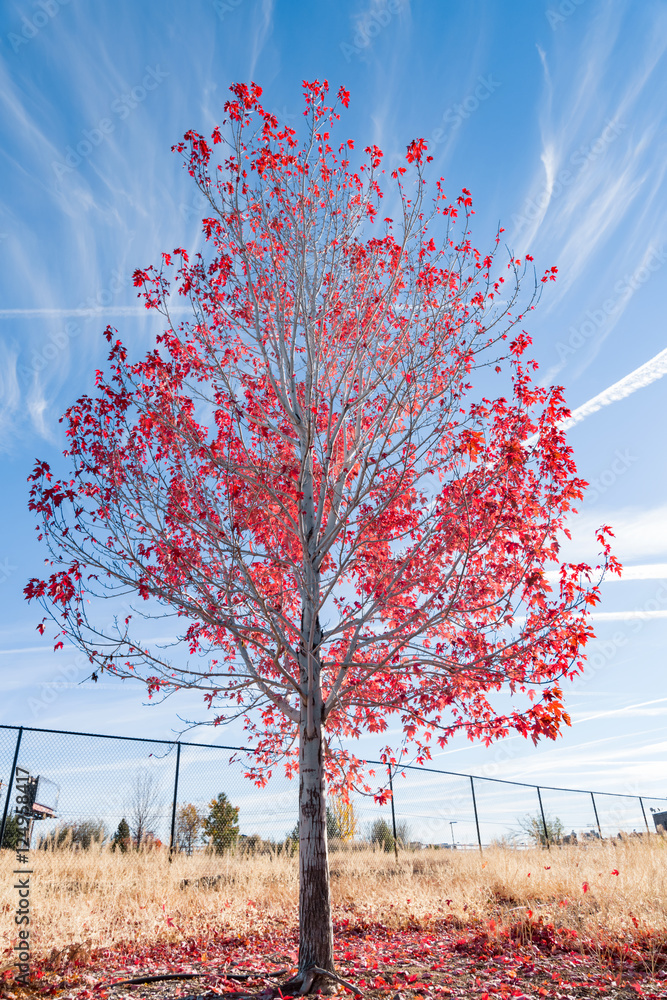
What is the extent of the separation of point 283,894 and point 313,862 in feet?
16.1

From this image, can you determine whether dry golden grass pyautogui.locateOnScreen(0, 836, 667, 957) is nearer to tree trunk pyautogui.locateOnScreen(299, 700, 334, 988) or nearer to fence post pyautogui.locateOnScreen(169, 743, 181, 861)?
fence post pyautogui.locateOnScreen(169, 743, 181, 861)

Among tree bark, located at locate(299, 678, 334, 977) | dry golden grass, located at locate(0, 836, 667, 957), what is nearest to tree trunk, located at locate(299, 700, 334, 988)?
tree bark, located at locate(299, 678, 334, 977)

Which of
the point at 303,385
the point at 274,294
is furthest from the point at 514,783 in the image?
the point at 274,294

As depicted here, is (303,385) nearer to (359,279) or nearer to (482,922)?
(359,279)

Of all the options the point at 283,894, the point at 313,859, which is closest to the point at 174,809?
the point at 283,894

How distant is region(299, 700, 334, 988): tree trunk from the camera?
5.91 m

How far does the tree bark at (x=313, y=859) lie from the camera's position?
592 cm

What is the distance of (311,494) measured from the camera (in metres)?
7.60

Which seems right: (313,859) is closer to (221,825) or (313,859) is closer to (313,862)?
(313,862)

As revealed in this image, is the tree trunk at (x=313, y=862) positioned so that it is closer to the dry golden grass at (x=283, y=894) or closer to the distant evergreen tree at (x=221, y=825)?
the dry golden grass at (x=283, y=894)

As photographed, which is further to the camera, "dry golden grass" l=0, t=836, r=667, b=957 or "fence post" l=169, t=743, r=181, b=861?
"fence post" l=169, t=743, r=181, b=861

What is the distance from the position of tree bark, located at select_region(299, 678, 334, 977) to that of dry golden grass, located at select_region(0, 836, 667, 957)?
9.35ft

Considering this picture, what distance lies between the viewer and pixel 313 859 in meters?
6.20

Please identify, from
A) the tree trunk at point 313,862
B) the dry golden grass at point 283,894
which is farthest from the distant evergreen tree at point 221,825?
the tree trunk at point 313,862
